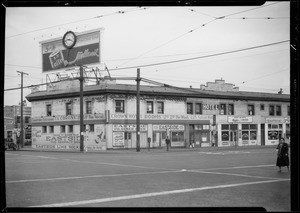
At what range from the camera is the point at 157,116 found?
140 ft

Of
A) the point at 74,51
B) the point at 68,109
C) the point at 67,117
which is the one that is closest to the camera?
the point at 74,51

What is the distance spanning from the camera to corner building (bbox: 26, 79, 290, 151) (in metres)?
40.4

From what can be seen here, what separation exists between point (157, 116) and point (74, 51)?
12122 mm

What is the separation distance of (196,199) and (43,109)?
40.3m

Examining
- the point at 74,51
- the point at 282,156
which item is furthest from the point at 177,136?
the point at 282,156

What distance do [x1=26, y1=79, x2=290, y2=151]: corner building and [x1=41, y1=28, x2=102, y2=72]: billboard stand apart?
4.36 m

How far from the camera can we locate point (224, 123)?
156ft

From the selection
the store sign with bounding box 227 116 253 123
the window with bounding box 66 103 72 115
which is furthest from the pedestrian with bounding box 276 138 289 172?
the store sign with bounding box 227 116 253 123

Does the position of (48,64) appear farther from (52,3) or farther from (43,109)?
(52,3)

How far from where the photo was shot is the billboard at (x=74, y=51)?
35.2 metres

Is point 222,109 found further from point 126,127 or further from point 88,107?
point 88,107

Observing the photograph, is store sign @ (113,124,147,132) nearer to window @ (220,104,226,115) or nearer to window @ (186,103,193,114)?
window @ (186,103,193,114)

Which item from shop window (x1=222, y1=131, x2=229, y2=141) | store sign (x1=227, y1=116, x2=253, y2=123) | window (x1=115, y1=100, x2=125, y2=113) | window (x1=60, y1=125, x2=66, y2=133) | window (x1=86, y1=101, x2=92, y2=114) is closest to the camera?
window (x1=115, y1=100, x2=125, y2=113)

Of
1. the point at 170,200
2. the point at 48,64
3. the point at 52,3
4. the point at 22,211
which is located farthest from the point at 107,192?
the point at 48,64
